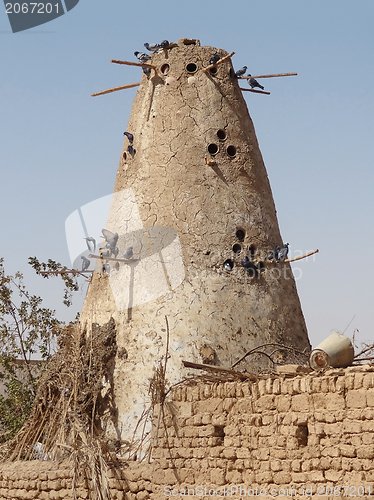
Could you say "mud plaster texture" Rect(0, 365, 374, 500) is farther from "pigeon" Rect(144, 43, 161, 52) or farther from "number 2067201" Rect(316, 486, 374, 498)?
"pigeon" Rect(144, 43, 161, 52)

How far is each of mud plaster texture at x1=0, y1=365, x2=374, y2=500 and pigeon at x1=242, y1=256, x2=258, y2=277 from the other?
2.38m

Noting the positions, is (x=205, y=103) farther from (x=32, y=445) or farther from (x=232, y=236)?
(x=32, y=445)

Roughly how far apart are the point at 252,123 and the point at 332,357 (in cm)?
535

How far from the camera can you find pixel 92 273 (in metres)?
10.4

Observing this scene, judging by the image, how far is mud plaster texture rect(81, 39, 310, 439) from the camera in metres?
8.89

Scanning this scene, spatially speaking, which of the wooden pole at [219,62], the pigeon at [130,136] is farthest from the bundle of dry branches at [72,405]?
the wooden pole at [219,62]

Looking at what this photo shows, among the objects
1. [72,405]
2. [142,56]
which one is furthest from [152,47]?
[72,405]

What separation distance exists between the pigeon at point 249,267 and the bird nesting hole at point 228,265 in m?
0.16

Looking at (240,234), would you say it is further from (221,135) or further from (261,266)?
(221,135)

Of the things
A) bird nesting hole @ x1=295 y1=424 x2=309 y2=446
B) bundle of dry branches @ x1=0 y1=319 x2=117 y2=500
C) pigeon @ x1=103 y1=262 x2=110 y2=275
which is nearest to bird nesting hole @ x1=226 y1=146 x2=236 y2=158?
pigeon @ x1=103 y1=262 x2=110 y2=275

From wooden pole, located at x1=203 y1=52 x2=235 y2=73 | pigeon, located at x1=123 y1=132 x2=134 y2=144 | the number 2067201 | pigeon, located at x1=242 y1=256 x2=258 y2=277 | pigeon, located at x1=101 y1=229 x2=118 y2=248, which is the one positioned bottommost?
the number 2067201

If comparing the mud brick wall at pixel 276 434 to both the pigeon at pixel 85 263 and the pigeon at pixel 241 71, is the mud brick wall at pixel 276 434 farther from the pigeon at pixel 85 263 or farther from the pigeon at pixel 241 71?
the pigeon at pixel 241 71

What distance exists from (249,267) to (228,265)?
0.95 feet

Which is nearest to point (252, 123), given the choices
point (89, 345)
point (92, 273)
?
point (92, 273)
